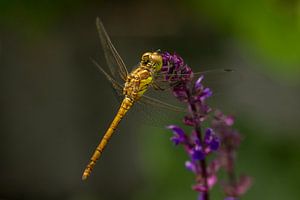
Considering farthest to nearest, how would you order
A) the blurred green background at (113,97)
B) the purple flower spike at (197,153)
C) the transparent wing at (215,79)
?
the blurred green background at (113,97) < the transparent wing at (215,79) < the purple flower spike at (197,153)

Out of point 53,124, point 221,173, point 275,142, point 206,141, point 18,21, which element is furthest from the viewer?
point 53,124

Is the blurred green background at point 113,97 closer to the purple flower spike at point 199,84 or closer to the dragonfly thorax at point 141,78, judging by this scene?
the dragonfly thorax at point 141,78

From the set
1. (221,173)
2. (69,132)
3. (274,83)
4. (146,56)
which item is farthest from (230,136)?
(69,132)

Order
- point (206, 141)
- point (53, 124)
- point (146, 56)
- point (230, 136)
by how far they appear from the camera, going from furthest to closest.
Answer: point (53, 124) → point (146, 56) → point (230, 136) → point (206, 141)

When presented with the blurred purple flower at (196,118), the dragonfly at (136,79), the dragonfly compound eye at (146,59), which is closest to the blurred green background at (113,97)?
the dragonfly at (136,79)

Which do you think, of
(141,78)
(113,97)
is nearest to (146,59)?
(141,78)

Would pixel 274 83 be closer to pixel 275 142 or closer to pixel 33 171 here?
pixel 275 142

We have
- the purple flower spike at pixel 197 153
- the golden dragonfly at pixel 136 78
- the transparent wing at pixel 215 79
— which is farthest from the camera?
the golden dragonfly at pixel 136 78
